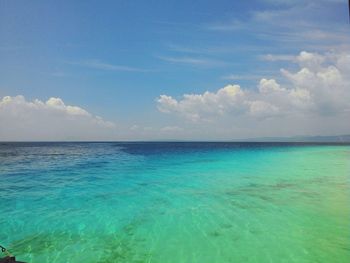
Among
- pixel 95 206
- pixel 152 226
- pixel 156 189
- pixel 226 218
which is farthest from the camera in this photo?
pixel 156 189

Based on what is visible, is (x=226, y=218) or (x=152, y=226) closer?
(x=152, y=226)

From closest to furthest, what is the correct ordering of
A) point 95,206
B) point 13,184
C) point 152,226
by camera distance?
point 152,226 → point 95,206 → point 13,184

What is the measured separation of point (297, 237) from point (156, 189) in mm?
7983

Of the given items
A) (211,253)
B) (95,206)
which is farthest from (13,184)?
(211,253)

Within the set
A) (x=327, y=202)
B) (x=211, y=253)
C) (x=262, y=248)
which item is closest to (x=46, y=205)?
(x=211, y=253)

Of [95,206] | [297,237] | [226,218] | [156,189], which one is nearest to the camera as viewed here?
[297,237]

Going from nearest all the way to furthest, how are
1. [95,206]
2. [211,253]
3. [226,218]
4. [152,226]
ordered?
[211,253] → [152,226] → [226,218] → [95,206]

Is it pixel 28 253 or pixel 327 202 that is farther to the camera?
pixel 327 202

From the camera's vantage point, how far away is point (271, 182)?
17.2 m

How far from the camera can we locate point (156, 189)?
15.3 metres

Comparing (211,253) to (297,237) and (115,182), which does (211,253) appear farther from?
(115,182)

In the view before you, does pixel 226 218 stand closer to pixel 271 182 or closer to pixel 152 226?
pixel 152 226

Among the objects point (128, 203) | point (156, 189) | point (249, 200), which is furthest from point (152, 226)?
point (156, 189)

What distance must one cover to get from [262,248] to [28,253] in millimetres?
5419
